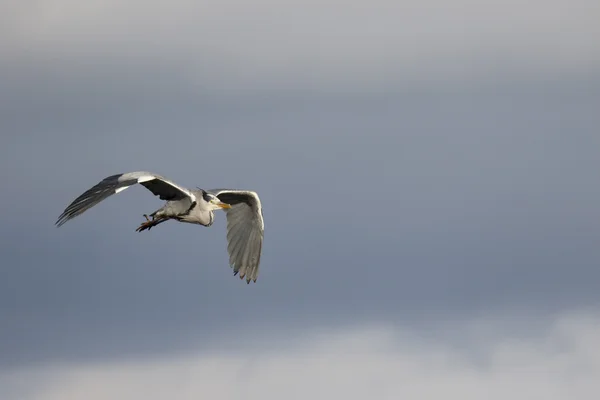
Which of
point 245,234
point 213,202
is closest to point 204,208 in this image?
point 213,202

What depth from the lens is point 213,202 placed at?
5781cm

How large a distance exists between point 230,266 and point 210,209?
4.66 m

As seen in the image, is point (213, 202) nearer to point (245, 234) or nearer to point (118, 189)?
point (245, 234)

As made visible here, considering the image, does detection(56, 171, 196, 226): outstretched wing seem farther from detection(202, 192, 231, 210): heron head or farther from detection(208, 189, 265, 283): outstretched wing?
detection(208, 189, 265, 283): outstretched wing

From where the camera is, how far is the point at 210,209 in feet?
188

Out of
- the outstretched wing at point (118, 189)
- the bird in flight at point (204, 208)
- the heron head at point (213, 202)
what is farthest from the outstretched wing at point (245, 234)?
the outstretched wing at point (118, 189)

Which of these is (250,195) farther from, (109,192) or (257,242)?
(109,192)

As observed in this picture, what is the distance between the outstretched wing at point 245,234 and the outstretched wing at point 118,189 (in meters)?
5.42

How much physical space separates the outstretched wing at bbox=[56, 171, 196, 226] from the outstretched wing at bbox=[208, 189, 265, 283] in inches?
213

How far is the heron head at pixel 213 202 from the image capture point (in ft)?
188

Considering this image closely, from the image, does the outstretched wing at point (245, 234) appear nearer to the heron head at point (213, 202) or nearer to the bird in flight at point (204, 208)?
the bird in flight at point (204, 208)

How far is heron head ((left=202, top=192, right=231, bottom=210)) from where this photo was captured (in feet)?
188

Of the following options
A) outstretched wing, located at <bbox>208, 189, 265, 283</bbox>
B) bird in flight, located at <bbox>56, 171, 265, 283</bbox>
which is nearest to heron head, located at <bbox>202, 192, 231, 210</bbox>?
bird in flight, located at <bbox>56, 171, 265, 283</bbox>

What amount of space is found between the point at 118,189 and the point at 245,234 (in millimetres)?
12872
